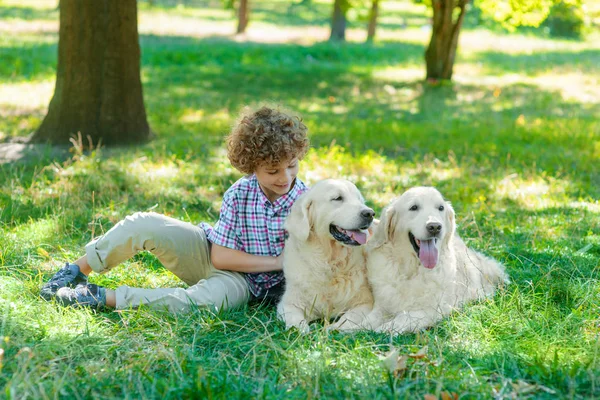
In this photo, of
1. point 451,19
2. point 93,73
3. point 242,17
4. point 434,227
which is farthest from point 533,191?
point 242,17

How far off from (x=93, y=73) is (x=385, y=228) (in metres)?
5.43

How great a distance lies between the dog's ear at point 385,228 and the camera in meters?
4.13

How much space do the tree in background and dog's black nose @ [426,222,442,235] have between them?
42.4 ft

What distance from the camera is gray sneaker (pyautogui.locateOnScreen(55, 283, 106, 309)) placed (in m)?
4.05

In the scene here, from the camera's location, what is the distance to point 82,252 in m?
5.07

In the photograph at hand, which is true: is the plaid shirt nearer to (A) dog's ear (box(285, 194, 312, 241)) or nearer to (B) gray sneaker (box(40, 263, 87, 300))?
(A) dog's ear (box(285, 194, 312, 241))

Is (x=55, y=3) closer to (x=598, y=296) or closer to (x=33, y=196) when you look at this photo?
(x=33, y=196)

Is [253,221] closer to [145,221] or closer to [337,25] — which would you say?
[145,221]

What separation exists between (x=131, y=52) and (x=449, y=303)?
5.92 m

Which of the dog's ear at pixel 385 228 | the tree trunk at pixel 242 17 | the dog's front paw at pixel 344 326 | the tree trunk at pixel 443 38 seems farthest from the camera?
the tree trunk at pixel 242 17

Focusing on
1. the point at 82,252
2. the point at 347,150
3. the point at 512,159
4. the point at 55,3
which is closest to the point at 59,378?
the point at 82,252

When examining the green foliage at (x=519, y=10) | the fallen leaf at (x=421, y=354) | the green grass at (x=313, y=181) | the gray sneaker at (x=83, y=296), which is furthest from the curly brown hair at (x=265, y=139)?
the green foliage at (x=519, y=10)

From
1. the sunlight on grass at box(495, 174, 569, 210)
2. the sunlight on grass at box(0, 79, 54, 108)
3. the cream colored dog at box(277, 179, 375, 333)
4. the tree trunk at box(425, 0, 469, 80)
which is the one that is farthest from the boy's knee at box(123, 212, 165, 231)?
the tree trunk at box(425, 0, 469, 80)

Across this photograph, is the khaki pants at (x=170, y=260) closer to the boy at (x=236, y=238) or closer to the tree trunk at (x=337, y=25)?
the boy at (x=236, y=238)
